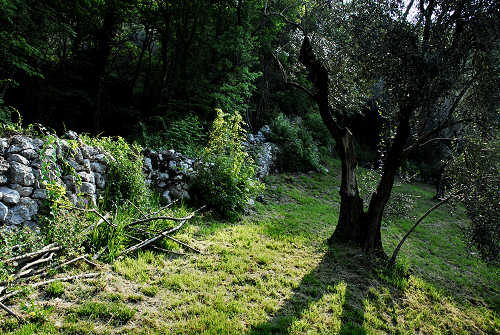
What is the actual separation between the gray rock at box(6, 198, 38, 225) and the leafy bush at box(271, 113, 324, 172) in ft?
31.1

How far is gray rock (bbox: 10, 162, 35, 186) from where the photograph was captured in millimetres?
3457

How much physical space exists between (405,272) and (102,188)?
5.56 meters

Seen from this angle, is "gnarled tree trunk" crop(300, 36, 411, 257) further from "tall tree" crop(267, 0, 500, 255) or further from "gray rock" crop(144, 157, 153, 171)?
"gray rock" crop(144, 157, 153, 171)

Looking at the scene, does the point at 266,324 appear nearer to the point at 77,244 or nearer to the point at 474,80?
the point at 77,244

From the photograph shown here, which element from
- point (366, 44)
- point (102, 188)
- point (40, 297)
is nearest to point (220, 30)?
point (366, 44)

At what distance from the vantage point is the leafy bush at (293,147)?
12.6 metres

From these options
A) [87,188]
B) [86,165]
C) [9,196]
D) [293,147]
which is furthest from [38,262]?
[293,147]

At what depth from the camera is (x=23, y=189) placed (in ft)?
11.5

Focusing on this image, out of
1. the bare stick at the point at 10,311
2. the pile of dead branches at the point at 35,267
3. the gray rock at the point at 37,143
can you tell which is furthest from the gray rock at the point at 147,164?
the bare stick at the point at 10,311

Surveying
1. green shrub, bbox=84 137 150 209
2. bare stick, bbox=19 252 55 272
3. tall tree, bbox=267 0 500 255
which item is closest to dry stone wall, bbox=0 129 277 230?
green shrub, bbox=84 137 150 209

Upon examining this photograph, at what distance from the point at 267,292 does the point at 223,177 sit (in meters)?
3.06

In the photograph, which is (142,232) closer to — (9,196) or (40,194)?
(40,194)

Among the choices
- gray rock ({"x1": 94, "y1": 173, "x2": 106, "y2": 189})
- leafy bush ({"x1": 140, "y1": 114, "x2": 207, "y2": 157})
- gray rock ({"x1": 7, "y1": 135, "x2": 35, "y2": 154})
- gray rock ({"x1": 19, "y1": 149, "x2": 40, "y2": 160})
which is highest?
leafy bush ({"x1": 140, "y1": 114, "x2": 207, "y2": 157})

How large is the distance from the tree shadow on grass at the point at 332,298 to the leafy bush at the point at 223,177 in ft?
7.31
